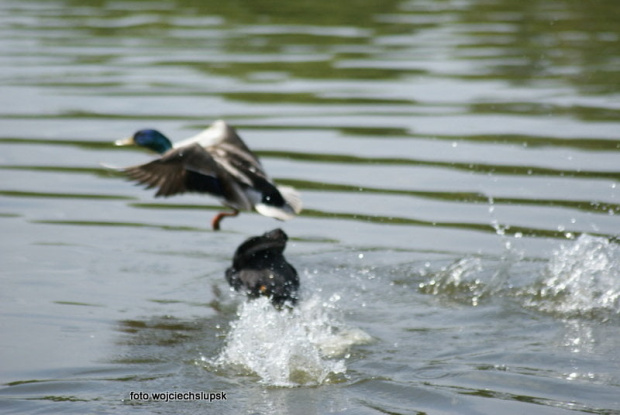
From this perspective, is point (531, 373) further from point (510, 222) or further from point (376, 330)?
point (510, 222)

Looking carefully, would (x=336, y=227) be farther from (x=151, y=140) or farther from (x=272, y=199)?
(x=272, y=199)

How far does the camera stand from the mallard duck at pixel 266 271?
606 centimetres

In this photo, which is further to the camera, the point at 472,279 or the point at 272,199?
the point at 472,279

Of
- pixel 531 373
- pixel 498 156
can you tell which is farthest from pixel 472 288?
pixel 498 156

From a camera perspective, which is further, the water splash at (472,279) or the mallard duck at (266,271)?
the water splash at (472,279)

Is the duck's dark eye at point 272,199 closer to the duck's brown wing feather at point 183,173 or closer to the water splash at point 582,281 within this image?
the duck's brown wing feather at point 183,173

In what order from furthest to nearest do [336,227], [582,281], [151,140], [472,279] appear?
[336,227] < [151,140] < [472,279] < [582,281]

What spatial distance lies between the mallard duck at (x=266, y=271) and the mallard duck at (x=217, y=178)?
157mm

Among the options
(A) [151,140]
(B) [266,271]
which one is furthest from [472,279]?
(A) [151,140]

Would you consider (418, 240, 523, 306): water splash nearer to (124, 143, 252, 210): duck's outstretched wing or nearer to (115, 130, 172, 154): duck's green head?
(124, 143, 252, 210): duck's outstretched wing

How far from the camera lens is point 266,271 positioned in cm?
614

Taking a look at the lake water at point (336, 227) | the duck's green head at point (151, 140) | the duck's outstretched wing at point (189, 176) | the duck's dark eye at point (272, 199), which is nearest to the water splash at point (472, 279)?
the lake water at point (336, 227)

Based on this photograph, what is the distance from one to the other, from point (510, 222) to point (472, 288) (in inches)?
53.1

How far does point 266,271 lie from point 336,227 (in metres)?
1.73
